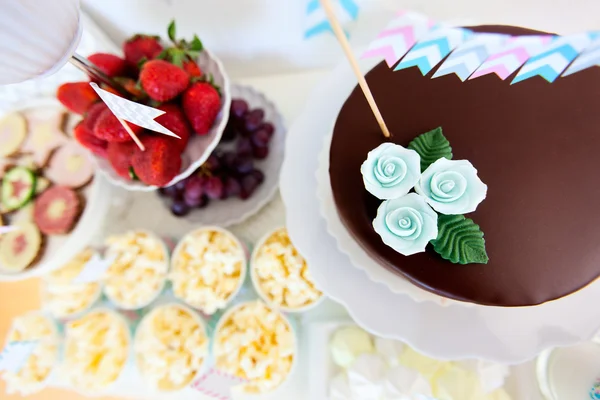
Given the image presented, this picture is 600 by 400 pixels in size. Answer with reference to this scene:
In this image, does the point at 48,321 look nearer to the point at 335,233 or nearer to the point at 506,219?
the point at 335,233

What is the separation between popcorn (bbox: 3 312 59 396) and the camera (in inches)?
43.6

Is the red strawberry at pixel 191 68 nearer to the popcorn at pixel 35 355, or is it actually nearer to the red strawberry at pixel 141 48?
the red strawberry at pixel 141 48

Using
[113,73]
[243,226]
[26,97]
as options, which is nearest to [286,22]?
[113,73]

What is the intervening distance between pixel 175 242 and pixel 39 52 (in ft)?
2.15

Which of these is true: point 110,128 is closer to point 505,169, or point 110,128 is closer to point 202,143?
point 202,143

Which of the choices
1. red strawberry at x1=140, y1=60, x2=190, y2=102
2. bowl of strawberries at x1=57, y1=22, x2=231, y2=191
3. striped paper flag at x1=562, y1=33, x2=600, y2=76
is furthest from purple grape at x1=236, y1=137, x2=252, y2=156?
striped paper flag at x1=562, y1=33, x2=600, y2=76

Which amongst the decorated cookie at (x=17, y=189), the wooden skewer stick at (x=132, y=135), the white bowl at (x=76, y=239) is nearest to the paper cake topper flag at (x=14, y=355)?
the white bowl at (x=76, y=239)

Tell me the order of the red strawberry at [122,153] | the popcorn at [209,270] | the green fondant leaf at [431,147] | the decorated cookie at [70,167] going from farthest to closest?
the decorated cookie at [70,167]
the popcorn at [209,270]
the red strawberry at [122,153]
the green fondant leaf at [431,147]

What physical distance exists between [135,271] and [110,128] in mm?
404

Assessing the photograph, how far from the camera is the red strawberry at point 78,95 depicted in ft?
3.21

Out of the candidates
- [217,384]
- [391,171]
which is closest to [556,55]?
[391,171]

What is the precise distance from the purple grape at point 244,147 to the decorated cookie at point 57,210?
46 centimetres

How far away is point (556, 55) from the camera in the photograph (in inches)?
24.9

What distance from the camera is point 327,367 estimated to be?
1.07 m
